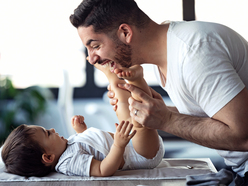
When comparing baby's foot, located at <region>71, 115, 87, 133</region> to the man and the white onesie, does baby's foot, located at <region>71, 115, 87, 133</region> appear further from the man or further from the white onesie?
the man

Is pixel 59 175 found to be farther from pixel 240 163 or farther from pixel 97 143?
pixel 240 163

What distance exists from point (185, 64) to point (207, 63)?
9cm

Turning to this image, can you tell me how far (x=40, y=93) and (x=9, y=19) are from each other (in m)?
1.07

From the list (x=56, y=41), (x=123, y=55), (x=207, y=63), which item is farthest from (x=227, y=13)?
(x=207, y=63)

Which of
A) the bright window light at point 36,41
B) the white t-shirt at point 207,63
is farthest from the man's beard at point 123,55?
the bright window light at point 36,41

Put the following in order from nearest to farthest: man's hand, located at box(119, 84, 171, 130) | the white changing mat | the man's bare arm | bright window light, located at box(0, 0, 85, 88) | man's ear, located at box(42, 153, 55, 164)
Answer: the man's bare arm → man's hand, located at box(119, 84, 171, 130) → the white changing mat → man's ear, located at box(42, 153, 55, 164) → bright window light, located at box(0, 0, 85, 88)

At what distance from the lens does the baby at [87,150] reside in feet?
4.48

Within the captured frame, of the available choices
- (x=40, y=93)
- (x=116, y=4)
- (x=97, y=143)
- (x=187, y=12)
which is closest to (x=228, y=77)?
(x=116, y=4)

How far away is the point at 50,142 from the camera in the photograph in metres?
1.52

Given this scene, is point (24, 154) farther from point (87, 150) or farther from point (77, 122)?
point (77, 122)

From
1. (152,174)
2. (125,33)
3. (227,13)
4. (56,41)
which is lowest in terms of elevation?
(152,174)

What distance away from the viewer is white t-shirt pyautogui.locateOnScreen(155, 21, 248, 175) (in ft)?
3.49

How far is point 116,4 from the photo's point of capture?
138cm

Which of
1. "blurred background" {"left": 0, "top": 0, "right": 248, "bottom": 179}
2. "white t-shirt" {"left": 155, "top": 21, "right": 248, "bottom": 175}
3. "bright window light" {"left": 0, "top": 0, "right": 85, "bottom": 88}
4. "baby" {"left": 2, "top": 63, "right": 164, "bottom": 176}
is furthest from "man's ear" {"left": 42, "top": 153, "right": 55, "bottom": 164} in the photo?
"bright window light" {"left": 0, "top": 0, "right": 85, "bottom": 88}
